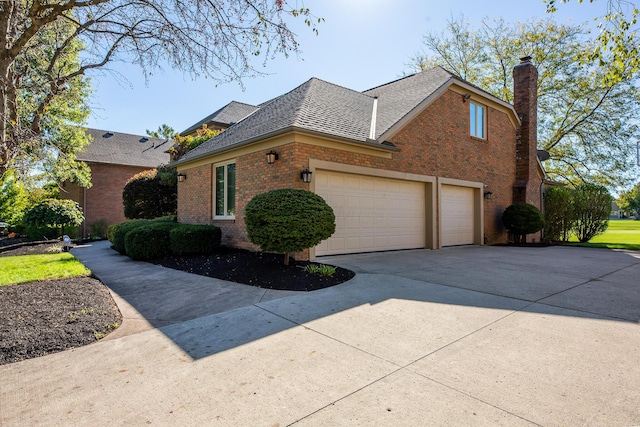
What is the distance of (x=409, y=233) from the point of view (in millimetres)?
10938

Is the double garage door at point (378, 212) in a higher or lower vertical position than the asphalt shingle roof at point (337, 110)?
lower

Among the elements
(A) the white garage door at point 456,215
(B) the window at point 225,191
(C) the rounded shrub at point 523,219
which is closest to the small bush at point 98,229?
(B) the window at point 225,191

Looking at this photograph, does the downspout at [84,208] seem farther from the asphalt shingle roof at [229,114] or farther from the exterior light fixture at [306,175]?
the exterior light fixture at [306,175]

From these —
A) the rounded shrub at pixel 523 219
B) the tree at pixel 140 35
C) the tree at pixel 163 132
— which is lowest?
the rounded shrub at pixel 523 219

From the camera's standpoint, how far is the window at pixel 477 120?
13.3m

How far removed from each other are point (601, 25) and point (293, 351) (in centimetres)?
861

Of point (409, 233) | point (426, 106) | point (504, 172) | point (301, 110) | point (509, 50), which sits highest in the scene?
point (509, 50)

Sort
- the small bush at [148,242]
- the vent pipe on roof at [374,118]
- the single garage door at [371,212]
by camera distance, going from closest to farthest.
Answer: the single garage door at [371,212]
the small bush at [148,242]
the vent pipe on roof at [374,118]

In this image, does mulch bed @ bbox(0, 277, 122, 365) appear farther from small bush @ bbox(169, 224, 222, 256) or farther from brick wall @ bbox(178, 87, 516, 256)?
brick wall @ bbox(178, 87, 516, 256)

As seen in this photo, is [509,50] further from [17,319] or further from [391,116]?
[17,319]

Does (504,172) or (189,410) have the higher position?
(504,172)

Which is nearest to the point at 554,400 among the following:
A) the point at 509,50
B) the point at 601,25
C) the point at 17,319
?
the point at 17,319

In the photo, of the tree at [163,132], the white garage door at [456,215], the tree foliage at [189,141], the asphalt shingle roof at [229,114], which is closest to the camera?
the white garage door at [456,215]

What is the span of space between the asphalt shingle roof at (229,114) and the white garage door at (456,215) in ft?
41.0
